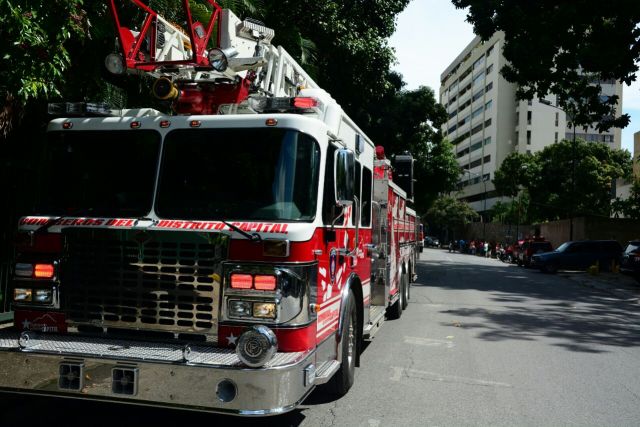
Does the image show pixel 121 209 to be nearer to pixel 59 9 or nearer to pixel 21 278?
pixel 21 278

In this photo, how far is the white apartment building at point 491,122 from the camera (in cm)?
8206

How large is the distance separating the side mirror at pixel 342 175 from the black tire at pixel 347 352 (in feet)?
3.73

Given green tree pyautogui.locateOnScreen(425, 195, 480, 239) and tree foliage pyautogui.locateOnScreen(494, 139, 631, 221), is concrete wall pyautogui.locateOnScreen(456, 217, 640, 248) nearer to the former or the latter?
tree foliage pyautogui.locateOnScreen(494, 139, 631, 221)

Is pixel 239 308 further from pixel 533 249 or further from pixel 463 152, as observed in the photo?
pixel 463 152

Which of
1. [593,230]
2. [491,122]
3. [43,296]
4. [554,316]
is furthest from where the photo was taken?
[491,122]

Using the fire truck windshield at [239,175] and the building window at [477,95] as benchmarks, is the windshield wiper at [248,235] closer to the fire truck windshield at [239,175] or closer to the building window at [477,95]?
the fire truck windshield at [239,175]

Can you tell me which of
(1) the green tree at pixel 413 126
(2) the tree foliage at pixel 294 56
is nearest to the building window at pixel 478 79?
(2) the tree foliage at pixel 294 56

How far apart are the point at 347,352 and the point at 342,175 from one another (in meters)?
1.81

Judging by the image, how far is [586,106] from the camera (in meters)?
22.9

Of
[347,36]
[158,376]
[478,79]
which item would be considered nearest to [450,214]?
[478,79]

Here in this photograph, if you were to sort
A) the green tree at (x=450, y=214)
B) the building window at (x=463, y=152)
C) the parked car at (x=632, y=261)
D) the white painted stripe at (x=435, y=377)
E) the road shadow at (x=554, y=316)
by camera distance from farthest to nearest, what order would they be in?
the building window at (x=463, y=152) < the green tree at (x=450, y=214) < the parked car at (x=632, y=261) < the road shadow at (x=554, y=316) < the white painted stripe at (x=435, y=377)

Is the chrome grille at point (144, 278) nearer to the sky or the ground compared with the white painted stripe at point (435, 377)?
nearer to the sky

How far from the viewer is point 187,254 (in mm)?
4578

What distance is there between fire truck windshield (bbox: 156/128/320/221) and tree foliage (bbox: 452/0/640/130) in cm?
1822
